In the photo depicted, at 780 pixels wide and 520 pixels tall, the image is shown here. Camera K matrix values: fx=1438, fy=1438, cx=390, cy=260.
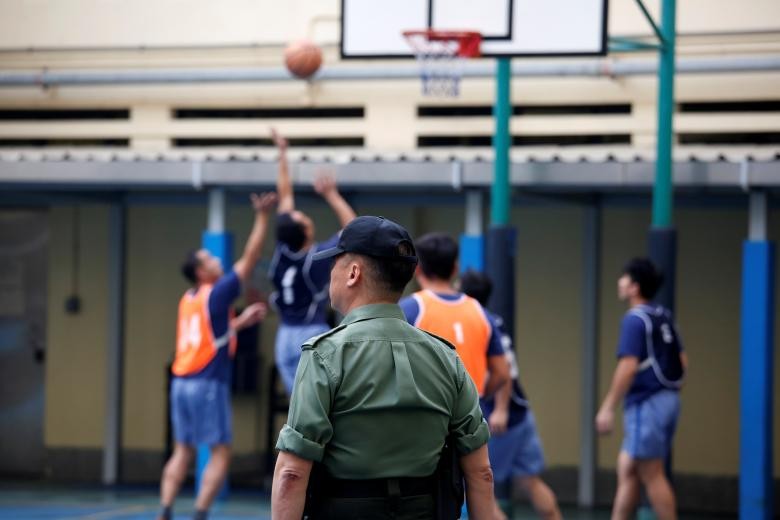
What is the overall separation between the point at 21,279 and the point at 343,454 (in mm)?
11634

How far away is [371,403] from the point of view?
4.25 meters

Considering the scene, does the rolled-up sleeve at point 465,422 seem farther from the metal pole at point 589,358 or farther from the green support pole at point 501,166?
the metal pole at point 589,358

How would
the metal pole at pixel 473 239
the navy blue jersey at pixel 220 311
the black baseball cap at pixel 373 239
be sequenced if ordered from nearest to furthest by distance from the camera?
the black baseball cap at pixel 373 239
the navy blue jersey at pixel 220 311
the metal pole at pixel 473 239

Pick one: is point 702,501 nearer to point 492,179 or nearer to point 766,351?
point 766,351

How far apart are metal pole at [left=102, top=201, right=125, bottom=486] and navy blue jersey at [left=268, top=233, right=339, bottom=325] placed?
4943mm

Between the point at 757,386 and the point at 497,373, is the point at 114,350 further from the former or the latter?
the point at 497,373

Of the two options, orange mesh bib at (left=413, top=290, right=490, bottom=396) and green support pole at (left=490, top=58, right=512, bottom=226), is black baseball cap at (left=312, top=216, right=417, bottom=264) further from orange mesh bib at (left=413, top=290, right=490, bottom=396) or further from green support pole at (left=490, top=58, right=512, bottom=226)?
green support pole at (left=490, top=58, right=512, bottom=226)

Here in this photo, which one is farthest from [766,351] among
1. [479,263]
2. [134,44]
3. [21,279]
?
[21,279]

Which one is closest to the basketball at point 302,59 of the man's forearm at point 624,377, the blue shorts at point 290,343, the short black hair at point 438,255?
the blue shorts at point 290,343

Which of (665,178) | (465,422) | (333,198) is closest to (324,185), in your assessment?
(333,198)

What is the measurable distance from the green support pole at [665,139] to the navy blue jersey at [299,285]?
255cm

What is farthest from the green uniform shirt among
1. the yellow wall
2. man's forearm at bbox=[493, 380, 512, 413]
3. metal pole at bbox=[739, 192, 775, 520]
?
the yellow wall

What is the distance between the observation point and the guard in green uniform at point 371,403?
4211mm

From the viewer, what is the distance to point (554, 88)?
522 inches
